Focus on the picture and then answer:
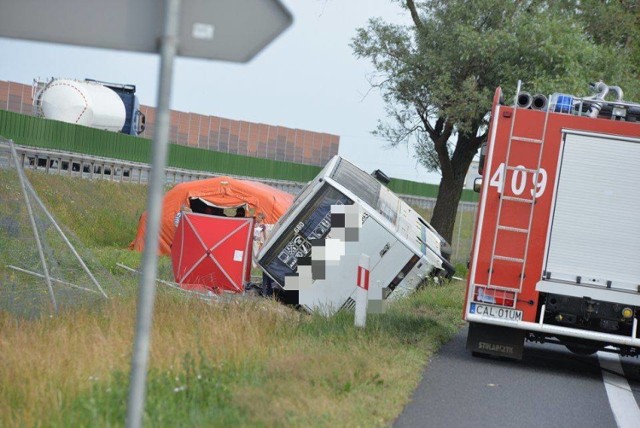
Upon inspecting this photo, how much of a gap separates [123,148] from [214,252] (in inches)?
860

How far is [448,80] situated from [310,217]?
42.6 feet

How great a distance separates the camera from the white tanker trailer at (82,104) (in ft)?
138

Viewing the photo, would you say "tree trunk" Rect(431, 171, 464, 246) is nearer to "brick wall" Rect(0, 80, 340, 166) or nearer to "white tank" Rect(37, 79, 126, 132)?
"white tank" Rect(37, 79, 126, 132)

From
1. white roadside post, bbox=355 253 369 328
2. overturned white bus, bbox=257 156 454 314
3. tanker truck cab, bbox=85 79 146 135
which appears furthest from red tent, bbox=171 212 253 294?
tanker truck cab, bbox=85 79 146 135

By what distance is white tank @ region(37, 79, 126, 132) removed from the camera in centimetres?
4194

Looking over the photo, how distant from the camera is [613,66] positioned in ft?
104

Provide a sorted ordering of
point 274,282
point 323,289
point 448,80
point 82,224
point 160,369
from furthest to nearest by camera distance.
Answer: point 82,224 < point 448,80 < point 274,282 < point 323,289 < point 160,369

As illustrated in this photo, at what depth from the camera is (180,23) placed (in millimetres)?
5082

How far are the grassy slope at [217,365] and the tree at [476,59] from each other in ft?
49.3

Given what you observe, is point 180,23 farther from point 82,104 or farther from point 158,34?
point 82,104

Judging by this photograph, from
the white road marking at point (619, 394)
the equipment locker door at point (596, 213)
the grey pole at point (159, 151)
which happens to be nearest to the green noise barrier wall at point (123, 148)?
the white road marking at point (619, 394)

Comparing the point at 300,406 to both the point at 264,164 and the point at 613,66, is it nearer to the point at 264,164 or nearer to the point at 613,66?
the point at 613,66

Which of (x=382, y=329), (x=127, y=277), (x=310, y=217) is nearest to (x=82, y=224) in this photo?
(x=127, y=277)

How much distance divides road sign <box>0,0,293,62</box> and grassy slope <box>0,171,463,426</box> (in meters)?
2.99
